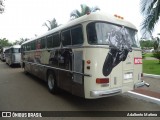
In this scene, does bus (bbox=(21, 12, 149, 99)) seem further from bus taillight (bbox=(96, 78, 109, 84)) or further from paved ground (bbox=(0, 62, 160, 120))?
paved ground (bbox=(0, 62, 160, 120))

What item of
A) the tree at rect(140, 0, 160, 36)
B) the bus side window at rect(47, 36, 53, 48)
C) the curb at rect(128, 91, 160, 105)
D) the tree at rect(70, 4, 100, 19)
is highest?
the tree at rect(70, 4, 100, 19)

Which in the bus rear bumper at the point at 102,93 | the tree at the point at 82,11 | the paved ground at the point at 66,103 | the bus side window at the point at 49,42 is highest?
the tree at the point at 82,11

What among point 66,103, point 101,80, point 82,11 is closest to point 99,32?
point 101,80

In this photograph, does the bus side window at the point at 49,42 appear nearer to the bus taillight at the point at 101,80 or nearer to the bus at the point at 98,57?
the bus at the point at 98,57

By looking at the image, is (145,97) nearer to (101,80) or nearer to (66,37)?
(101,80)

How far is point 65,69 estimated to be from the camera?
6.68 meters

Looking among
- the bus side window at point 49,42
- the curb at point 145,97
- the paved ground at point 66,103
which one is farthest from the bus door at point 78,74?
the curb at point 145,97

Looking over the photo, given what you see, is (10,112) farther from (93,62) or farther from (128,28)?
(128,28)

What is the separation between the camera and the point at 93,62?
5332mm

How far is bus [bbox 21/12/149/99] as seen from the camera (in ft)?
17.7

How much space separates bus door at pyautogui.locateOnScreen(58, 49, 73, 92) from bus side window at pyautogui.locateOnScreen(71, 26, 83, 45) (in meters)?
0.44

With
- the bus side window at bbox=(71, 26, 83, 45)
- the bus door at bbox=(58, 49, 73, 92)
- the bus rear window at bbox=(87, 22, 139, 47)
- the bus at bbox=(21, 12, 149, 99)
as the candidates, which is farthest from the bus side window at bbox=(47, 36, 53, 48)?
the bus rear window at bbox=(87, 22, 139, 47)

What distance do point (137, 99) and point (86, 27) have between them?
3.64 m

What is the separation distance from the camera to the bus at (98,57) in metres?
5.39
